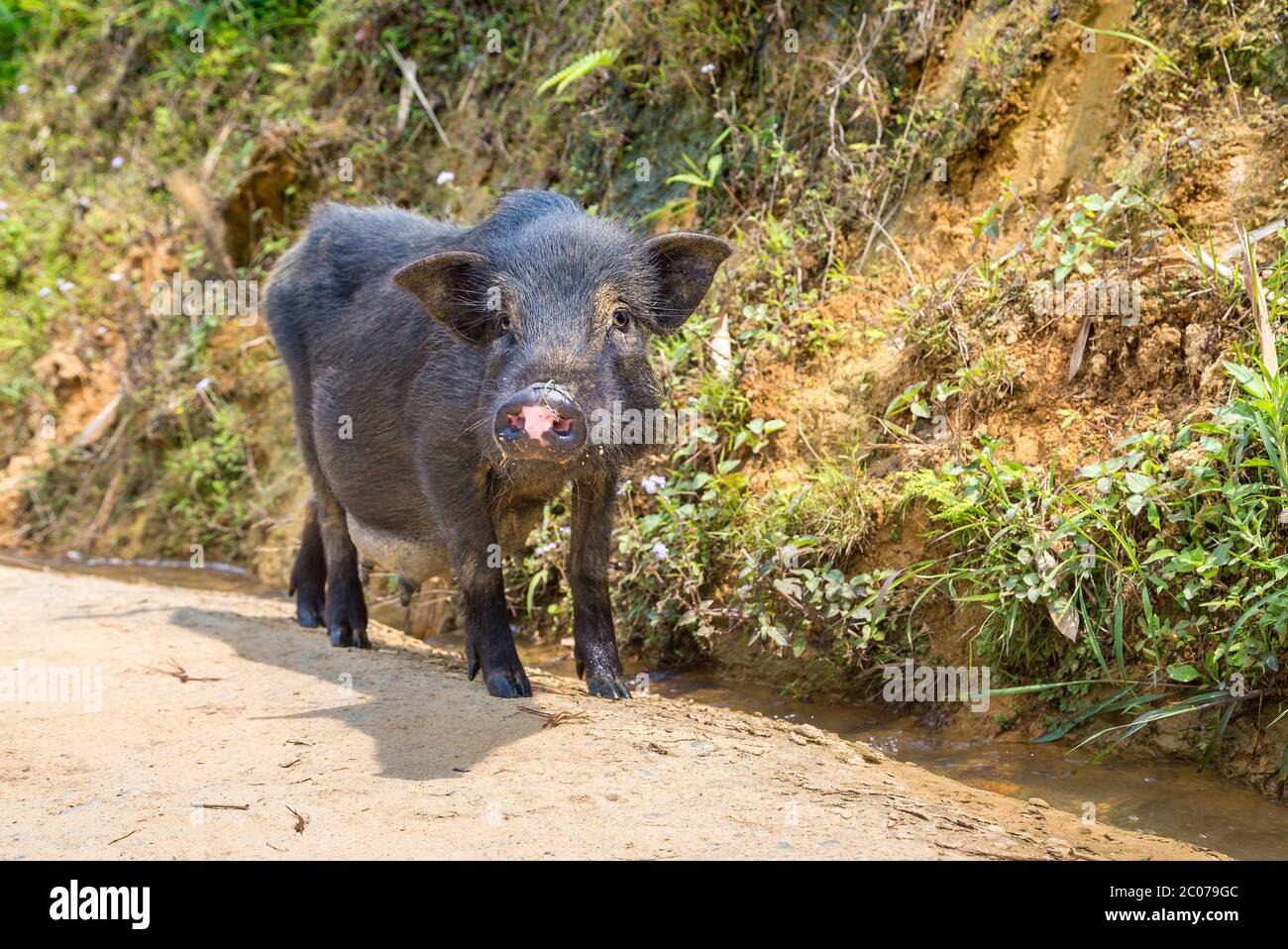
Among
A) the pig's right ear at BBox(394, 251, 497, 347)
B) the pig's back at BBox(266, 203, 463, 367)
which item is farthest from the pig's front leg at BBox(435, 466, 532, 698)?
the pig's back at BBox(266, 203, 463, 367)

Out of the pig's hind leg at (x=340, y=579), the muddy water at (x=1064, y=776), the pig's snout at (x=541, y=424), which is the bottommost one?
the muddy water at (x=1064, y=776)

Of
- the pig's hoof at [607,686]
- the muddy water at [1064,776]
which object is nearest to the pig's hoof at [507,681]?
the pig's hoof at [607,686]

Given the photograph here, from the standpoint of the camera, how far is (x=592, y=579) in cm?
519

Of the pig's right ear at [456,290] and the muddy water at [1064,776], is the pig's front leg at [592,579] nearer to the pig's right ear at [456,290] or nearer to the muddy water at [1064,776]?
the muddy water at [1064,776]

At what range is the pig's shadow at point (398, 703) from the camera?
4.09 meters

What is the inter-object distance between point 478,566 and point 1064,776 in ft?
7.40

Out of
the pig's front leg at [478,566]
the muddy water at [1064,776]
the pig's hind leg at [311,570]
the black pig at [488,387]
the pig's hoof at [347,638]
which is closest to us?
the muddy water at [1064,776]

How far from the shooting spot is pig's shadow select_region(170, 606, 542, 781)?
4086 millimetres

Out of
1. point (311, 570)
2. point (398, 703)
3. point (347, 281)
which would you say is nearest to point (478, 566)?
point (398, 703)

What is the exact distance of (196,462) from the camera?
30.0 ft

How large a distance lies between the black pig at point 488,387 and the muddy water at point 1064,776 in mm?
657

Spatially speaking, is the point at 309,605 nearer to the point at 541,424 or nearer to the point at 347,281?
the point at 347,281

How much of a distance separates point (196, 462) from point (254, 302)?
1.45 m

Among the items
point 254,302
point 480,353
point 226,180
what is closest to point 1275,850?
point 480,353
